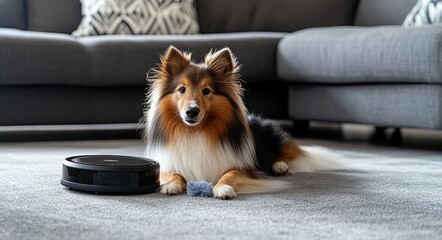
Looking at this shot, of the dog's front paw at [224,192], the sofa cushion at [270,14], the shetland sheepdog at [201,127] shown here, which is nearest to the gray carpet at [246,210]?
the dog's front paw at [224,192]

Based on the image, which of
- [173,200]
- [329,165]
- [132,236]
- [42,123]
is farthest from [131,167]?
[42,123]

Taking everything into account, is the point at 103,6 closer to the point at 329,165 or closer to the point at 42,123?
the point at 42,123

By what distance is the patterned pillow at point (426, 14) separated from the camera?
3879 millimetres

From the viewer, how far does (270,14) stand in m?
5.02

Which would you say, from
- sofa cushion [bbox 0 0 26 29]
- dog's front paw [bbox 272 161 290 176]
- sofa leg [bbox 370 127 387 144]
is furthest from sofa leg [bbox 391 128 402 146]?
sofa cushion [bbox 0 0 26 29]

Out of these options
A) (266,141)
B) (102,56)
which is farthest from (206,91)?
(102,56)

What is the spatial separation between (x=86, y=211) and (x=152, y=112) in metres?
0.69

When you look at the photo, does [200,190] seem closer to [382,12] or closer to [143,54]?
[143,54]

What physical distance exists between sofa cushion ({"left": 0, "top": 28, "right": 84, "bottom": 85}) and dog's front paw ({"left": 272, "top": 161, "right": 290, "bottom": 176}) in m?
1.51

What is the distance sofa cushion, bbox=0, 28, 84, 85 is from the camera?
142 inches

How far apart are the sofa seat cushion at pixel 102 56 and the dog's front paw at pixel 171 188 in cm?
166

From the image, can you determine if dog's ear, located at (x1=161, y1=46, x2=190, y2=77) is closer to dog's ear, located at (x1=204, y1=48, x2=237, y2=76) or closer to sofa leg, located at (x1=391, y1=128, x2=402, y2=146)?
dog's ear, located at (x1=204, y1=48, x2=237, y2=76)

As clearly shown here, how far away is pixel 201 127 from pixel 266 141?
0.46 m

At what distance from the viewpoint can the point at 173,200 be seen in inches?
83.4
